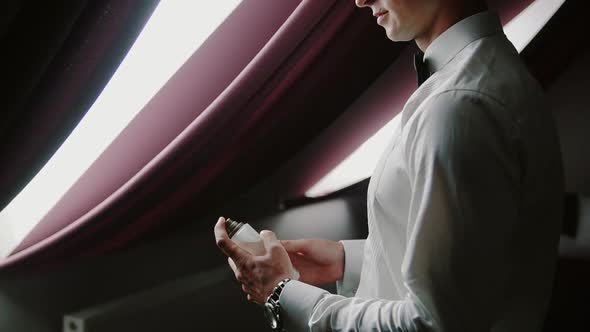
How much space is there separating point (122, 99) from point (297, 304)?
559mm

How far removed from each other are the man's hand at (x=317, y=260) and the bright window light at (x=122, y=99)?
42 cm

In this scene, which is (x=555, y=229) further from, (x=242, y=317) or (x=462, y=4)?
(x=242, y=317)

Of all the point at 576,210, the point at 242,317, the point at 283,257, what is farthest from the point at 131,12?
the point at 576,210

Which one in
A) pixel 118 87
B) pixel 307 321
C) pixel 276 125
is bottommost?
pixel 307 321

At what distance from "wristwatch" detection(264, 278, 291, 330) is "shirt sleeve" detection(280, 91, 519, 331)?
20cm

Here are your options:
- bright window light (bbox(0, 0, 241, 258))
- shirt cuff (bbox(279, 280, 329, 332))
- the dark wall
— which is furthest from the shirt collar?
the dark wall

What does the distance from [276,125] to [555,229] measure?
652mm

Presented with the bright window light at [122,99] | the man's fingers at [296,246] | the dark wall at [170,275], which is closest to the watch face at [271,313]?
the man's fingers at [296,246]

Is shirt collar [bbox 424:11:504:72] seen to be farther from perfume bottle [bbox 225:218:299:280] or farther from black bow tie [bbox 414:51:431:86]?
perfume bottle [bbox 225:218:299:280]

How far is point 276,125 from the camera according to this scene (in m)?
1.25

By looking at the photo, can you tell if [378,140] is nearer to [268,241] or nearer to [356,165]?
[356,165]

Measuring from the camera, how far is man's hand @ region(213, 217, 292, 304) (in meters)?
0.85

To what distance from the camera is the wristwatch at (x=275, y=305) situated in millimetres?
816

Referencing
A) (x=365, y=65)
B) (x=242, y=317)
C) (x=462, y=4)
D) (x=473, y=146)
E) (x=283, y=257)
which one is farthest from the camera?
(x=242, y=317)
